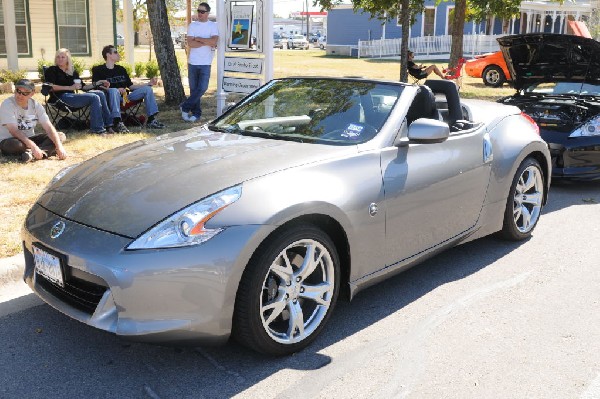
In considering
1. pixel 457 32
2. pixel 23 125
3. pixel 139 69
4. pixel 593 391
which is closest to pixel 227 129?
pixel 593 391

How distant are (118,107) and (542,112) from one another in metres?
5.96

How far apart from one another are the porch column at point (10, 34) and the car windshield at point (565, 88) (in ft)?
43.2

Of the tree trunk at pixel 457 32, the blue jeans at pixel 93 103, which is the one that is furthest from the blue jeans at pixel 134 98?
the tree trunk at pixel 457 32

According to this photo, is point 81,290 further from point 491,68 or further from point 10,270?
point 491,68

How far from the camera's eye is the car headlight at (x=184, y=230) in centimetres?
301

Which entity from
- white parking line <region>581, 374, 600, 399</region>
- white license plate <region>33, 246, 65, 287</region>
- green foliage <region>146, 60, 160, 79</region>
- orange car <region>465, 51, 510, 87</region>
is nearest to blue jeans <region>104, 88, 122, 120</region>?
white license plate <region>33, 246, 65, 287</region>

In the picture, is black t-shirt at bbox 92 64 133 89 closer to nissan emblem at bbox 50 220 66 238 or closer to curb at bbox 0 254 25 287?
curb at bbox 0 254 25 287

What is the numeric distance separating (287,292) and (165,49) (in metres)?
Result: 9.34

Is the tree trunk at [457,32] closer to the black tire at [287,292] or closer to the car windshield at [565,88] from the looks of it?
the car windshield at [565,88]

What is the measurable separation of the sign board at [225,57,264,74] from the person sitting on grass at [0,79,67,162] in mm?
3465

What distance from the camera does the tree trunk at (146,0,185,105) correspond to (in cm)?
1170

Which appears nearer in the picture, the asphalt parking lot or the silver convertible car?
the silver convertible car

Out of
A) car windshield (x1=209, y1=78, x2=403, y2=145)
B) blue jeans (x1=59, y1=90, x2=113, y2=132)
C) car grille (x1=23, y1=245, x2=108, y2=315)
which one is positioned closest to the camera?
car grille (x1=23, y1=245, x2=108, y2=315)

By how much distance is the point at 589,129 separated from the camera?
24.0 feet
